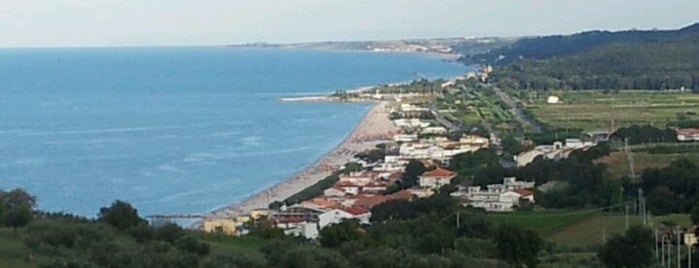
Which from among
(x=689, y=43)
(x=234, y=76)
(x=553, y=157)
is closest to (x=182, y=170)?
(x=553, y=157)

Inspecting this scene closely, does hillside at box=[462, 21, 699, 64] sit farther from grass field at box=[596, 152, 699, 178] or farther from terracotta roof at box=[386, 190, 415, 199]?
terracotta roof at box=[386, 190, 415, 199]

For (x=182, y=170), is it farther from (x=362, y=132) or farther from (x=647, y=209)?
(x=647, y=209)

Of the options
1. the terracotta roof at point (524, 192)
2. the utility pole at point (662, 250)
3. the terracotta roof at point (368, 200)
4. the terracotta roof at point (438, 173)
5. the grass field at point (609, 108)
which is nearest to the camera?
the utility pole at point (662, 250)

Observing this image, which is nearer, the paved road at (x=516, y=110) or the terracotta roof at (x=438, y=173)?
the terracotta roof at (x=438, y=173)

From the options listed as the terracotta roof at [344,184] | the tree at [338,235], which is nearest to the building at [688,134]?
the terracotta roof at [344,184]

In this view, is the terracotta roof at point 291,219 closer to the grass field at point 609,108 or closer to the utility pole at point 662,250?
the utility pole at point 662,250

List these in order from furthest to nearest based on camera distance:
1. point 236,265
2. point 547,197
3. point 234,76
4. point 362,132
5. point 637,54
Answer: point 234,76 → point 637,54 → point 362,132 → point 547,197 → point 236,265

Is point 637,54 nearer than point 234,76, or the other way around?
point 637,54

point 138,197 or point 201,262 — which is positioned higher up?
point 201,262
